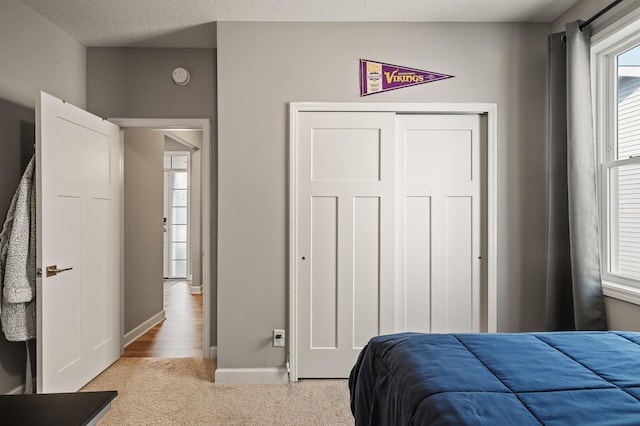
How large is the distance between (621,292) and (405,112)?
6.00ft

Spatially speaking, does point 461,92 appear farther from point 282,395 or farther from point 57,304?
point 57,304

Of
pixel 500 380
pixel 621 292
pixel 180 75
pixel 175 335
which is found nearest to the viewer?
pixel 500 380

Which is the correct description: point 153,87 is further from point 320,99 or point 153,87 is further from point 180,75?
point 320,99

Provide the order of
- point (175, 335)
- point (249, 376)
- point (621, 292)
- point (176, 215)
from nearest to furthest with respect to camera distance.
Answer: point (621, 292)
point (249, 376)
point (175, 335)
point (176, 215)

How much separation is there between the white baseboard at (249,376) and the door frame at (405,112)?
84 mm

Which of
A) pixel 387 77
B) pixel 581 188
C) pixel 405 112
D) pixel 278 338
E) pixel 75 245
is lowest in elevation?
pixel 278 338

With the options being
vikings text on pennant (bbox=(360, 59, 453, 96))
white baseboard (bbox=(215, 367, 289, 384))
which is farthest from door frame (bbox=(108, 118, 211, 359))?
vikings text on pennant (bbox=(360, 59, 453, 96))

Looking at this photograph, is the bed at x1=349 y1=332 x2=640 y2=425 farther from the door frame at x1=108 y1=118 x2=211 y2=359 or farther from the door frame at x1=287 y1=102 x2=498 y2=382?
the door frame at x1=108 y1=118 x2=211 y2=359

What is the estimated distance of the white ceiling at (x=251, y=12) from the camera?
2.83 m

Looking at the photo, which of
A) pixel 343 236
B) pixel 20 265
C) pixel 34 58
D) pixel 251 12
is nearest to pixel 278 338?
pixel 343 236

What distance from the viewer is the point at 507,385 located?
1.24m

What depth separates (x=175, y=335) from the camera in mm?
4312

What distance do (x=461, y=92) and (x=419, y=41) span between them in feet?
1.63

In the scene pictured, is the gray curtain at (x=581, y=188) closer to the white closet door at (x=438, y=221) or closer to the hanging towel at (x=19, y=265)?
the white closet door at (x=438, y=221)
